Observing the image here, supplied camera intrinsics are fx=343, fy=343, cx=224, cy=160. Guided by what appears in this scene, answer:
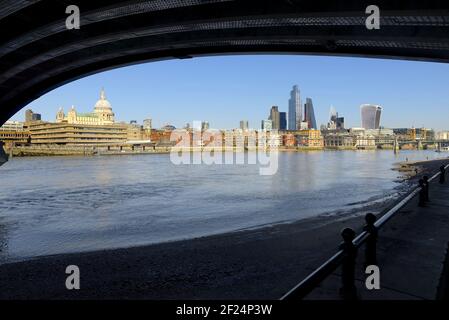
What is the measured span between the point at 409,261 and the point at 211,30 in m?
13.8

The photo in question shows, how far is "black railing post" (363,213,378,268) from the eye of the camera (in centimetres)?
608

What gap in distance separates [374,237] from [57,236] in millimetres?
14881

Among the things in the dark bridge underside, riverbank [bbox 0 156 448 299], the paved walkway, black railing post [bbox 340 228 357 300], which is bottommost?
riverbank [bbox 0 156 448 299]

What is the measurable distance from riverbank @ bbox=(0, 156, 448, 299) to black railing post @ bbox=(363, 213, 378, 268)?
5.32ft

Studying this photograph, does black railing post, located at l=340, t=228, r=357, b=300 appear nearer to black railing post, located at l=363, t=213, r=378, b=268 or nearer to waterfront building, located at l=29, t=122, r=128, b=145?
black railing post, located at l=363, t=213, r=378, b=268

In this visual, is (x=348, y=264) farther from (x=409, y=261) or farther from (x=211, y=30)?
(x=211, y=30)

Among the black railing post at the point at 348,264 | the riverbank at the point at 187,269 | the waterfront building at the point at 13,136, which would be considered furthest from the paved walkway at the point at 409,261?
the waterfront building at the point at 13,136

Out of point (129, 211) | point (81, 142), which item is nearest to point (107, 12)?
point (129, 211)

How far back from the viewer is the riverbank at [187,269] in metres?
7.74

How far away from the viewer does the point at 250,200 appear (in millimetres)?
28359

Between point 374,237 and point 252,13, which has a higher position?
point 252,13

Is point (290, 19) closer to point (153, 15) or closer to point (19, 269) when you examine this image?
point (153, 15)

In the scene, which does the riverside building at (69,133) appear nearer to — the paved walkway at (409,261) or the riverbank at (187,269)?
the riverbank at (187,269)

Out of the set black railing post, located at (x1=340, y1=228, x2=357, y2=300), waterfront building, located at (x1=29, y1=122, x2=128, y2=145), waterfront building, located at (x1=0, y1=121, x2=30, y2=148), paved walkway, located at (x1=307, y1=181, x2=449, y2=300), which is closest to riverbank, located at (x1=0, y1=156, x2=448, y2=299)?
paved walkway, located at (x1=307, y1=181, x2=449, y2=300)
